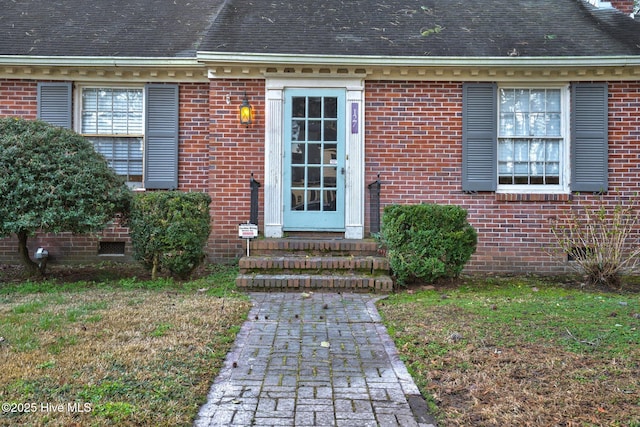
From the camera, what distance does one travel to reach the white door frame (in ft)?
24.1

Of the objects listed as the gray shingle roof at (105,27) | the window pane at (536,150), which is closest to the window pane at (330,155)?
the gray shingle roof at (105,27)

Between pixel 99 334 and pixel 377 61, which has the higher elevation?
pixel 377 61

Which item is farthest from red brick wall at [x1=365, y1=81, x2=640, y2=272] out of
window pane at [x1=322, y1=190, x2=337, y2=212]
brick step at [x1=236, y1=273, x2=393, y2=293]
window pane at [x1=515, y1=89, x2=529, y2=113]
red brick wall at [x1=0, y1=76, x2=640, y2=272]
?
brick step at [x1=236, y1=273, x2=393, y2=293]

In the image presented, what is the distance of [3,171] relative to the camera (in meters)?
5.77

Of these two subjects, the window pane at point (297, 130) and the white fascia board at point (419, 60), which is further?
the window pane at point (297, 130)

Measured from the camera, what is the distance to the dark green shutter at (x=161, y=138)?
7.61 metres

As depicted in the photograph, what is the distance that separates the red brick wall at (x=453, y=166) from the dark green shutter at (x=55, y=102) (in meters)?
4.75

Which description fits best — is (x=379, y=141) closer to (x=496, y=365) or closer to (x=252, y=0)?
(x=252, y=0)

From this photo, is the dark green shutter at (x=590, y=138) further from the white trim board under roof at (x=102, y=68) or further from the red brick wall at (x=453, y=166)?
the white trim board under roof at (x=102, y=68)

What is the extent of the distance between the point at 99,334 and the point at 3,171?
10.8ft

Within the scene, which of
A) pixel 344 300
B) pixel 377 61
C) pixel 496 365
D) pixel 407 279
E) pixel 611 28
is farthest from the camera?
pixel 611 28

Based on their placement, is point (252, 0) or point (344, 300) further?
point (252, 0)

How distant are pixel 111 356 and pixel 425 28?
7184 mm

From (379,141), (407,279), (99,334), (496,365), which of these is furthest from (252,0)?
(496,365)
